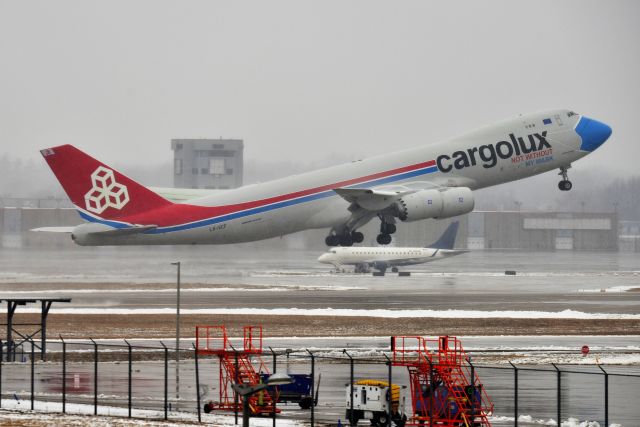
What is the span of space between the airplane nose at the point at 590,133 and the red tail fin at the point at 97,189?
25212 mm

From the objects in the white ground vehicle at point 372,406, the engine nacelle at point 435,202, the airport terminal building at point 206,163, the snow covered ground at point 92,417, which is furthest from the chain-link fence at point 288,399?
the airport terminal building at point 206,163

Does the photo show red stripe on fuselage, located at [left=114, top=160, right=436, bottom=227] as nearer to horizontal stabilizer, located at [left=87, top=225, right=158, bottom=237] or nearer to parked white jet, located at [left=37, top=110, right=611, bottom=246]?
parked white jet, located at [left=37, top=110, right=611, bottom=246]

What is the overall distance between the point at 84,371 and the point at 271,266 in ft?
215

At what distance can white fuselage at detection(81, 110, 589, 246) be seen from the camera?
7162 cm

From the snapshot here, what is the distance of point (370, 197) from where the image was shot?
72625mm

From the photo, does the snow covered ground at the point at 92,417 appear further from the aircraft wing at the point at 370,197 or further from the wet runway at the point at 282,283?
the wet runway at the point at 282,283

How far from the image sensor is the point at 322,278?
114m

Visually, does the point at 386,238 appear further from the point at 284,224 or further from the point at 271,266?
the point at 271,266

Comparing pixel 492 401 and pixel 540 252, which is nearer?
pixel 492 401

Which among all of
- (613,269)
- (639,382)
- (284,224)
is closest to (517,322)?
(284,224)

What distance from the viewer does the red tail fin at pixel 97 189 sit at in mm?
71000

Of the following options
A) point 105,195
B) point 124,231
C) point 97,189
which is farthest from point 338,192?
point 97,189

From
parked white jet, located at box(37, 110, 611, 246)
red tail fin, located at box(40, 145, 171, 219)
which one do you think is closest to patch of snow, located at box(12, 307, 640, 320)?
parked white jet, located at box(37, 110, 611, 246)

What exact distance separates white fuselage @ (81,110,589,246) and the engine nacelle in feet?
3.76
